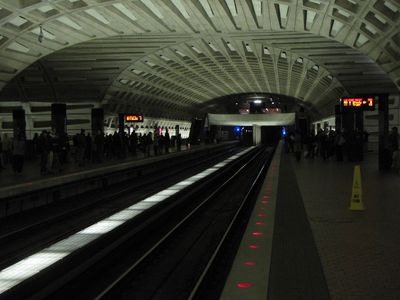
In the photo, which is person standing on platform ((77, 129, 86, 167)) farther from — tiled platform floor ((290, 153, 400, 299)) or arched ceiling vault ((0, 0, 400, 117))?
tiled platform floor ((290, 153, 400, 299))

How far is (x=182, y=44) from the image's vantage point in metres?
31.4

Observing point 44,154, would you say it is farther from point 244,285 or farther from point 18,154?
point 244,285

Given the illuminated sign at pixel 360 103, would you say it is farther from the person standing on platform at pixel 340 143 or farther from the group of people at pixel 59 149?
the group of people at pixel 59 149

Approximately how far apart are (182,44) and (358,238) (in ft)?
81.6

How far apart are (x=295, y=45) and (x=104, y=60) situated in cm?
1158

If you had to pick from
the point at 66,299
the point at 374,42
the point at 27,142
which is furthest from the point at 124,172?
the point at 66,299

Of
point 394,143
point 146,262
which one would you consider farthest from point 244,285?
point 394,143

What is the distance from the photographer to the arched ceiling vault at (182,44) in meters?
20.8

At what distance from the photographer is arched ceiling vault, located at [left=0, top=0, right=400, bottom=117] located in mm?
20766

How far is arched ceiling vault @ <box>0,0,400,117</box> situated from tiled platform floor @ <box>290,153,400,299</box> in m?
6.86

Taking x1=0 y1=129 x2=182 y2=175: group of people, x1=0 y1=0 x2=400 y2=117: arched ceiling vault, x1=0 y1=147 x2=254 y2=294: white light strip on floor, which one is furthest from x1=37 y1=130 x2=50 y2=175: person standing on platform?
→ x1=0 y1=0 x2=400 y2=117: arched ceiling vault

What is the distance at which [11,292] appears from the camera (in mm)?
5832

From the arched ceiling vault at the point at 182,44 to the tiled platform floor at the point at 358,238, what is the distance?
22.5 ft

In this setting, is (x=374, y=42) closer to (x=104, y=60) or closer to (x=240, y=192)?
(x=240, y=192)
